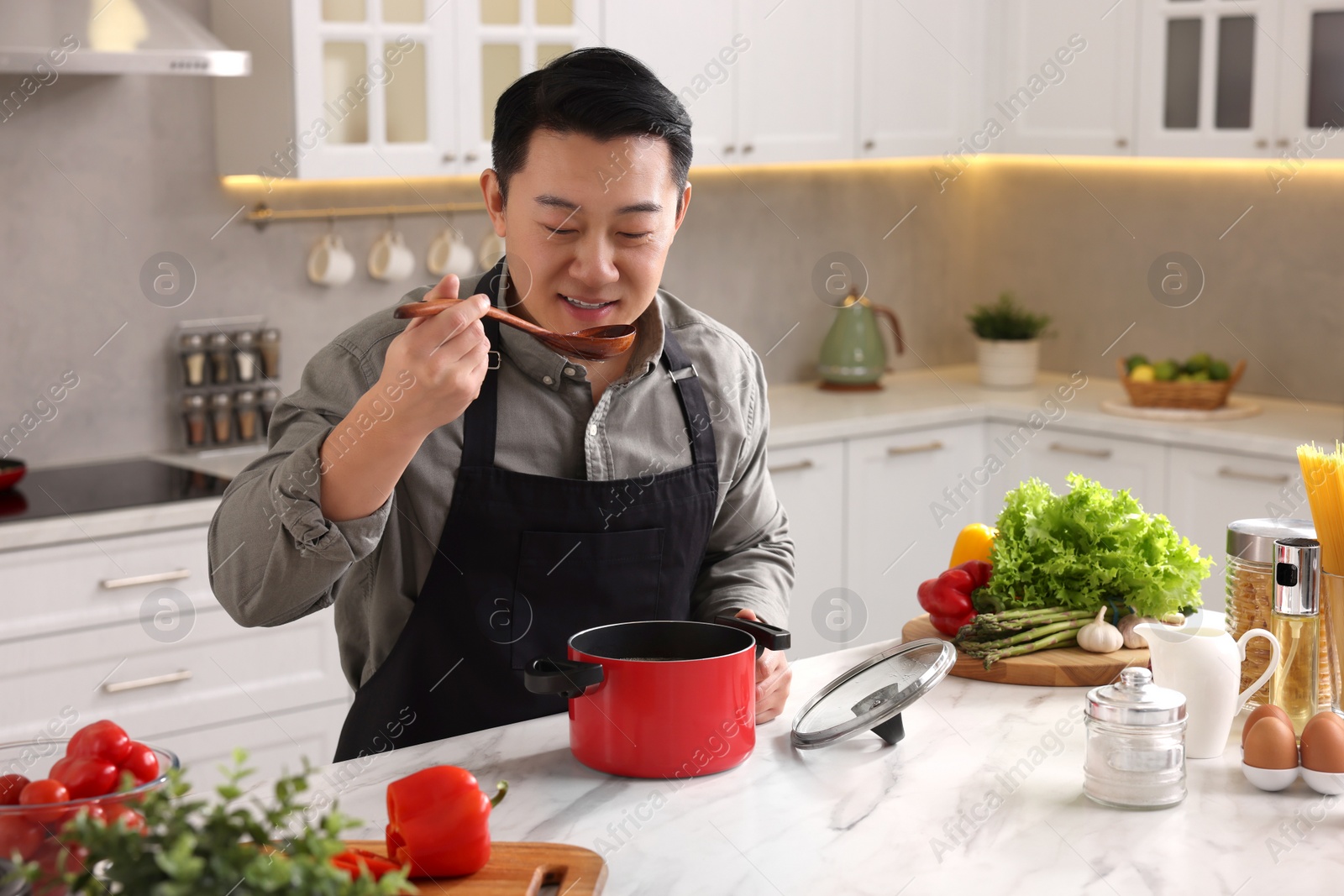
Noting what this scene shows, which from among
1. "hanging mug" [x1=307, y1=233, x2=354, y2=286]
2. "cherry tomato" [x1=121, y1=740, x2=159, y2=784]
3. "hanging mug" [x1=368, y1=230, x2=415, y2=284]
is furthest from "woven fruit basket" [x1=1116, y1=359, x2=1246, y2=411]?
"cherry tomato" [x1=121, y1=740, x2=159, y2=784]

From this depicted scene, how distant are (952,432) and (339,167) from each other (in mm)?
1811

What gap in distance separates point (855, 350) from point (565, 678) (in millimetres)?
2902

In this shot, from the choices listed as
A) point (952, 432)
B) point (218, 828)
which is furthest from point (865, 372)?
point (218, 828)

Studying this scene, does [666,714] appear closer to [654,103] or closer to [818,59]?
[654,103]

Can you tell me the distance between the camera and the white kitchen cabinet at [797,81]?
365cm

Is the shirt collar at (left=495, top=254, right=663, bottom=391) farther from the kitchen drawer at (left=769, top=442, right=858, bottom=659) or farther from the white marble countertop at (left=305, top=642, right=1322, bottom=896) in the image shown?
the kitchen drawer at (left=769, top=442, right=858, bottom=659)

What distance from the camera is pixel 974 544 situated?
1.78 metres

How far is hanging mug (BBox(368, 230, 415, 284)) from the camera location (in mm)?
3447

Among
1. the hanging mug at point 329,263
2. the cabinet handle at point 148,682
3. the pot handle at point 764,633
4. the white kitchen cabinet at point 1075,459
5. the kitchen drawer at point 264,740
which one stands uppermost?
the hanging mug at point 329,263

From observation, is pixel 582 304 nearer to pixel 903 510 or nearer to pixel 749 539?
pixel 749 539

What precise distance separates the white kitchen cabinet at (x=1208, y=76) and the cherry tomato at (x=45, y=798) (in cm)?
332

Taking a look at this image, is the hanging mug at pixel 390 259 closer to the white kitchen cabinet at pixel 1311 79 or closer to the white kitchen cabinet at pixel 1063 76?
the white kitchen cabinet at pixel 1063 76

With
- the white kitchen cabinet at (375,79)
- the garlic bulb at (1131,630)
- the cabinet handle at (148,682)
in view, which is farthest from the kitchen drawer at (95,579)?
the garlic bulb at (1131,630)

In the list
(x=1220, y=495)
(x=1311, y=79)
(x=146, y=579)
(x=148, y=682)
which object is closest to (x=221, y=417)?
(x=146, y=579)
